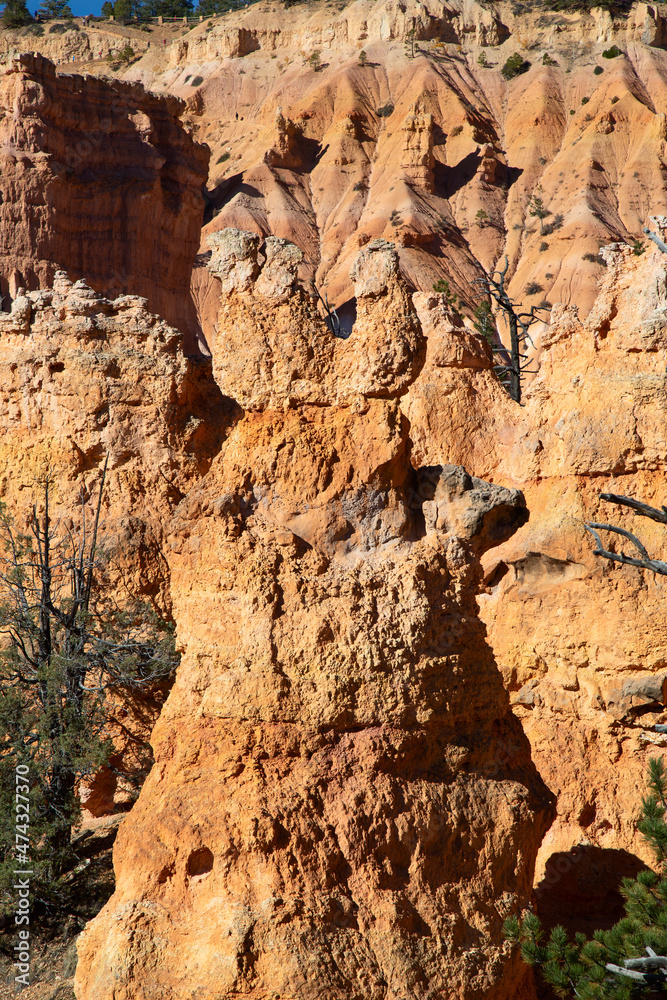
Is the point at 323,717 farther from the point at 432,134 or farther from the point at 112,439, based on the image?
the point at 432,134

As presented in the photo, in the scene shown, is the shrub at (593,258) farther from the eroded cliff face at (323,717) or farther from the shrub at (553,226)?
the eroded cliff face at (323,717)

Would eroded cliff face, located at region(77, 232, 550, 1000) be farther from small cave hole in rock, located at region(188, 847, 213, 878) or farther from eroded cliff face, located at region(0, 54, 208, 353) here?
eroded cliff face, located at region(0, 54, 208, 353)

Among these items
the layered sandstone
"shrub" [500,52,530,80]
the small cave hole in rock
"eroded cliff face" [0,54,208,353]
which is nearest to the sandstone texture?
"shrub" [500,52,530,80]

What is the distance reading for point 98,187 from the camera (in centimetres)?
3653

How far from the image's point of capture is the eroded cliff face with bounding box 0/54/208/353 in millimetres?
33656

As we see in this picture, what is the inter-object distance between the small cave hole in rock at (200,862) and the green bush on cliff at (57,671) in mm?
3610

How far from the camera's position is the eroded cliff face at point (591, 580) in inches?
317

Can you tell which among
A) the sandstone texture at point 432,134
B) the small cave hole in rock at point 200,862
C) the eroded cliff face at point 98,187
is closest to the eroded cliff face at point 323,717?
the small cave hole in rock at point 200,862

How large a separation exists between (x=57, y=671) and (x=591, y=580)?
4.77m

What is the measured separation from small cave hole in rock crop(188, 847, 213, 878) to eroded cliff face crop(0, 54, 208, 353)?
30598mm

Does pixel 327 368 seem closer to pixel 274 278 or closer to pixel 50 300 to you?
pixel 274 278

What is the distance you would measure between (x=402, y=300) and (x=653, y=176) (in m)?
48.1

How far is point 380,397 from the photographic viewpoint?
5.63m

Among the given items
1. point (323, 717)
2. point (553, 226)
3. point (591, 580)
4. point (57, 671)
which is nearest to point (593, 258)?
point (553, 226)
